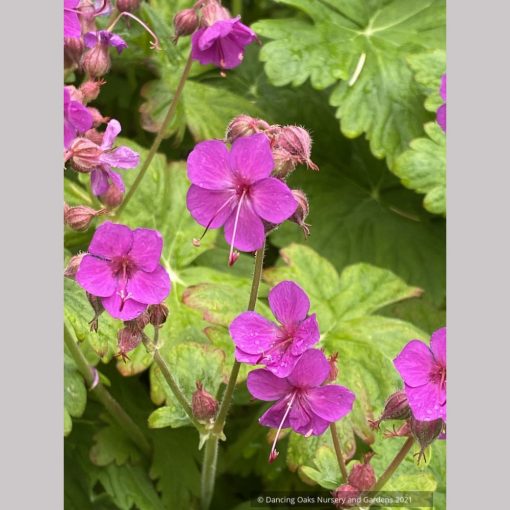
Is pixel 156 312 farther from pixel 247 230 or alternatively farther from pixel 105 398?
pixel 105 398

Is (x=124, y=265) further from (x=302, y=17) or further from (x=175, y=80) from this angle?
(x=302, y=17)

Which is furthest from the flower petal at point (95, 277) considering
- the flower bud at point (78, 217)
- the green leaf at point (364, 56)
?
the green leaf at point (364, 56)

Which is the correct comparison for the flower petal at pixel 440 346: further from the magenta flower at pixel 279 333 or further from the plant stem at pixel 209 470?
the plant stem at pixel 209 470

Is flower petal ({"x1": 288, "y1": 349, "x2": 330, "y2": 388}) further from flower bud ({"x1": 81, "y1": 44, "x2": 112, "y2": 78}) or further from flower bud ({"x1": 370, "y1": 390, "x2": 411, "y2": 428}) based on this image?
flower bud ({"x1": 81, "y1": 44, "x2": 112, "y2": 78})

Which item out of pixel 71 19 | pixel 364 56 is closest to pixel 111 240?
pixel 71 19

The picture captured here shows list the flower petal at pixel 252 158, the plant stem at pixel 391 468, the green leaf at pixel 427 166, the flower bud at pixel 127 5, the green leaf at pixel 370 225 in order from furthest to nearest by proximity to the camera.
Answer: the green leaf at pixel 370 225
the green leaf at pixel 427 166
the flower bud at pixel 127 5
the plant stem at pixel 391 468
the flower petal at pixel 252 158

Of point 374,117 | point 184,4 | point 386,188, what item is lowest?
point 386,188

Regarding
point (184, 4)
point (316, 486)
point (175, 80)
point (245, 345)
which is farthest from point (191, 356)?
point (184, 4)

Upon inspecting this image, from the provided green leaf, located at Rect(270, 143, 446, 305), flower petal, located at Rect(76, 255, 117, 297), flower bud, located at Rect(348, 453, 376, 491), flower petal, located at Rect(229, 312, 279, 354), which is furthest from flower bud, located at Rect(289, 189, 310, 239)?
green leaf, located at Rect(270, 143, 446, 305)
